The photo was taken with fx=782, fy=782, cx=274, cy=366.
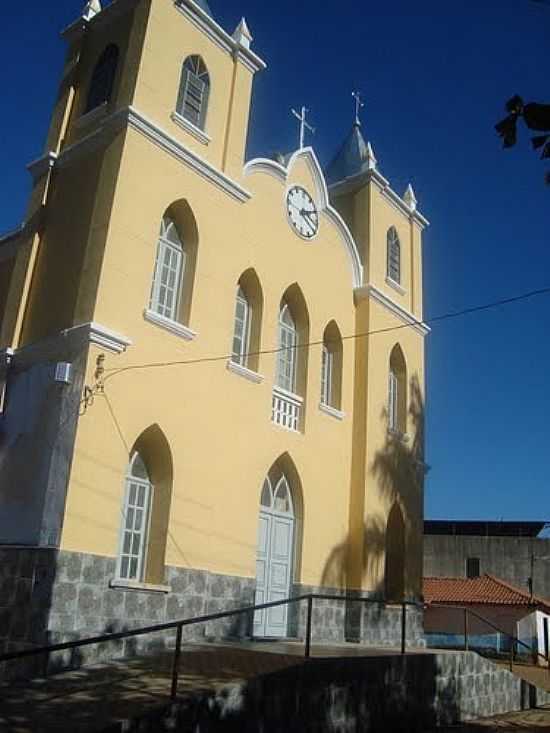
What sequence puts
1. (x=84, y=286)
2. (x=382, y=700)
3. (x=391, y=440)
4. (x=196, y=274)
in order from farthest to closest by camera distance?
(x=391, y=440), (x=196, y=274), (x=84, y=286), (x=382, y=700)

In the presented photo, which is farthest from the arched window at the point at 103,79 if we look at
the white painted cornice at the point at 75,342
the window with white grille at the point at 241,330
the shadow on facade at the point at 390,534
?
the shadow on facade at the point at 390,534

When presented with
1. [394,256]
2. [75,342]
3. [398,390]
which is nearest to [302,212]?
[394,256]

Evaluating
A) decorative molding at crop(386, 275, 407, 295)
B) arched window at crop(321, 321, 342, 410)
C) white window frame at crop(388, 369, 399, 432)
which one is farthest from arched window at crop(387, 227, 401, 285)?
arched window at crop(321, 321, 342, 410)

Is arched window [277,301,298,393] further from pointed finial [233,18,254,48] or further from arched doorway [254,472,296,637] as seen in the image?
pointed finial [233,18,254,48]

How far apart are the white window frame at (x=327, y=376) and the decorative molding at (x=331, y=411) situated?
25cm

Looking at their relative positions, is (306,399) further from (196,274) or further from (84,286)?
(84,286)

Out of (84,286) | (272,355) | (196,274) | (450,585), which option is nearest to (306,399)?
(272,355)

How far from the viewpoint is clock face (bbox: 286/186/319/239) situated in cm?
1623

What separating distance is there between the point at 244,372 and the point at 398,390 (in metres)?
5.93

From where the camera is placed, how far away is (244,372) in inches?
549

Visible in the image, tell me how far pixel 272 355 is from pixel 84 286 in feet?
13.9

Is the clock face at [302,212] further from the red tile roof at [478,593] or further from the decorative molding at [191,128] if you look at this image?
the red tile roof at [478,593]

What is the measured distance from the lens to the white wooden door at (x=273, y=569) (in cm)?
1412

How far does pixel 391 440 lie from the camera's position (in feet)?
57.5
